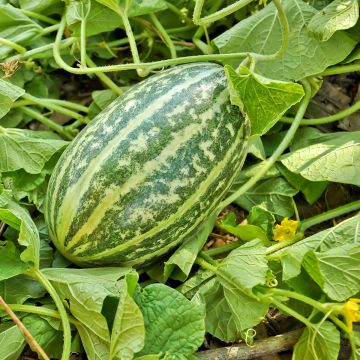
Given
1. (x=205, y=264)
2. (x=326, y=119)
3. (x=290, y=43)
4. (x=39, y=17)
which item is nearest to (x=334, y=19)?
(x=290, y=43)

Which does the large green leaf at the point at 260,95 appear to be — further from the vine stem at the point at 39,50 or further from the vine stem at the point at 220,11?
the vine stem at the point at 39,50

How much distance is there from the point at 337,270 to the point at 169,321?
1.15 ft

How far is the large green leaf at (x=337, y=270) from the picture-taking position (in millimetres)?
1321

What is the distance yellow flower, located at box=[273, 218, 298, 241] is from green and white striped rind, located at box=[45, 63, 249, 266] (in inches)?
7.5

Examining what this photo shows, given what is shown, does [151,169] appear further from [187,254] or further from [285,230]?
[285,230]

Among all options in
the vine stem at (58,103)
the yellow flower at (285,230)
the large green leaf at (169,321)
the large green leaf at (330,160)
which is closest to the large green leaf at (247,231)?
the yellow flower at (285,230)

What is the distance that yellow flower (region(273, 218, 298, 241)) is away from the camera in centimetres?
A: 155

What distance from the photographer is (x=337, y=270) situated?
4.40ft

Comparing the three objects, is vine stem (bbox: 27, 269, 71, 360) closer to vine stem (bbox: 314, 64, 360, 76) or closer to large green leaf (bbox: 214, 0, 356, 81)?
large green leaf (bbox: 214, 0, 356, 81)

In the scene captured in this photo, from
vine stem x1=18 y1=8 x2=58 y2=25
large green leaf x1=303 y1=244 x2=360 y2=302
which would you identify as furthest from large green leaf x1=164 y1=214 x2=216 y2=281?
vine stem x1=18 y1=8 x2=58 y2=25

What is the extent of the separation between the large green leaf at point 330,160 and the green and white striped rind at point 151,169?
0.23 m

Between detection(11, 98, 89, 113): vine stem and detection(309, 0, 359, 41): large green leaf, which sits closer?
detection(309, 0, 359, 41): large green leaf

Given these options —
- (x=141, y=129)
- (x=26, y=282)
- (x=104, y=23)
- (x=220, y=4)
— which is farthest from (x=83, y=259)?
(x=220, y=4)

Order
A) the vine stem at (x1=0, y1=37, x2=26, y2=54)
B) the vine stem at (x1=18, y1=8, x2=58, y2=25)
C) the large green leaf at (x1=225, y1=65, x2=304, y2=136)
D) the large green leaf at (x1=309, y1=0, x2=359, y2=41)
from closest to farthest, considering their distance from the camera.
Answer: the large green leaf at (x1=225, y1=65, x2=304, y2=136) < the large green leaf at (x1=309, y1=0, x2=359, y2=41) < the vine stem at (x1=0, y1=37, x2=26, y2=54) < the vine stem at (x1=18, y1=8, x2=58, y2=25)
